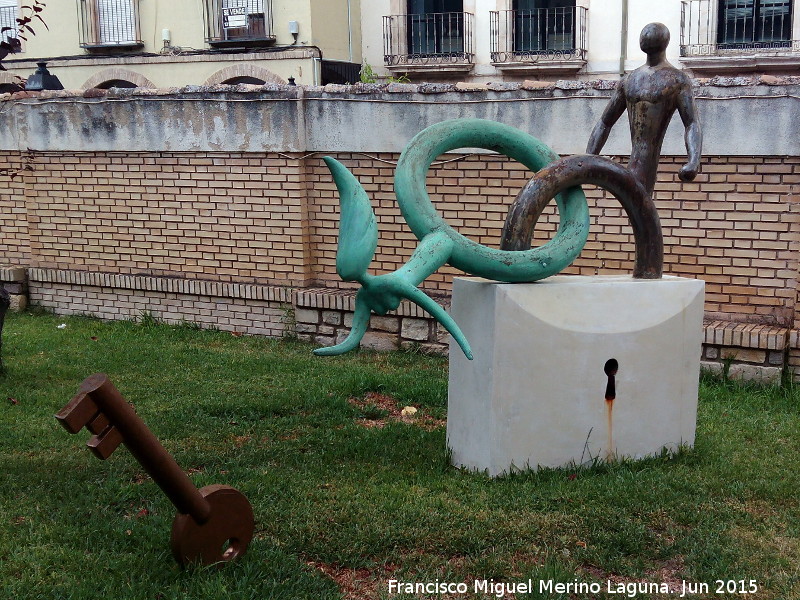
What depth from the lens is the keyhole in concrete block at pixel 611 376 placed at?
14.9 ft

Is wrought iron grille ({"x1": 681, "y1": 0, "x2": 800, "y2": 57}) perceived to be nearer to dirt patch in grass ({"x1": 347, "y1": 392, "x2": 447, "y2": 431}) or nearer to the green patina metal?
dirt patch in grass ({"x1": 347, "y1": 392, "x2": 447, "y2": 431})

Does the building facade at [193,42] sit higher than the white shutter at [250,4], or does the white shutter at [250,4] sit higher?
the white shutter at [250,4]

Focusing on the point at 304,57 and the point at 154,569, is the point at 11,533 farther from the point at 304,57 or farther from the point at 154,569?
the point at 304,57

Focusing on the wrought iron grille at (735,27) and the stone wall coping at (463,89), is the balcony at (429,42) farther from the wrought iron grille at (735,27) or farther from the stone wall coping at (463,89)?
the stone wall coping at (463,89)

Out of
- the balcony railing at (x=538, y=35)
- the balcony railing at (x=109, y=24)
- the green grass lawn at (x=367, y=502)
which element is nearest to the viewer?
the green grass lawn at (x=367, y=502)

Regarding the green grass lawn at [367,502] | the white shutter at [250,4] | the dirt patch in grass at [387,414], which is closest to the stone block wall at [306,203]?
the green grass lawn at [367,502]

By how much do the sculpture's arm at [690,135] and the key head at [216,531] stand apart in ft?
9.11

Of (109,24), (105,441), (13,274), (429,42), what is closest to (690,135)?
(105,441)

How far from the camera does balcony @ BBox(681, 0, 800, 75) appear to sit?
1783 centimetres

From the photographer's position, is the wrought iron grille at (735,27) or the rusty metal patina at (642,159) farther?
the wrought iron grille at (735,27)

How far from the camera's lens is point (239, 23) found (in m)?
21.0

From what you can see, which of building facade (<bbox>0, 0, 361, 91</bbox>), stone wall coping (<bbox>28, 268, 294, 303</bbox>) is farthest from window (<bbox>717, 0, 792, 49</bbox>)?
stone wall coping (<bbox>28, 268, 294, 303</bbox>)

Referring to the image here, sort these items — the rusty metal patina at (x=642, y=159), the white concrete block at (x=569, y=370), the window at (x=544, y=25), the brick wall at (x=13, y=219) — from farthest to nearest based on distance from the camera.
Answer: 1. the window at (x=544, y=25)
2. the brick wall at (x=13, y=219)
3. the rusty metal patina at (x=642, y=159)
4. the white concrete block at (x=569, y=370)

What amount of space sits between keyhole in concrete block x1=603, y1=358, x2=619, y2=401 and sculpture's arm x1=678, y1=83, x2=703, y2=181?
1.04 metres
